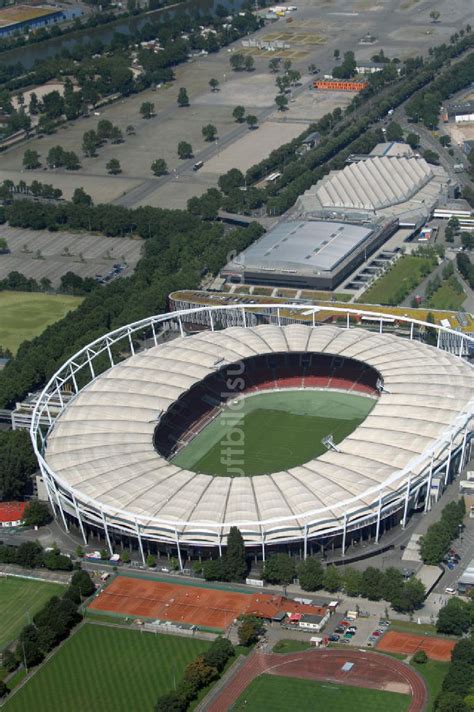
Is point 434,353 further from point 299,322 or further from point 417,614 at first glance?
point 417,614

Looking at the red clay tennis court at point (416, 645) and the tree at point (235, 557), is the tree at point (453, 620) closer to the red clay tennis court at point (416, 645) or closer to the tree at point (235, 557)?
the red clay tennis court at point (416, 645)

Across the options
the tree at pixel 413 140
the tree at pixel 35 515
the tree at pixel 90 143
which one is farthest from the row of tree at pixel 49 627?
the tree at pixel 90 143

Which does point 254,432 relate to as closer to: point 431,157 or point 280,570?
point 280,570

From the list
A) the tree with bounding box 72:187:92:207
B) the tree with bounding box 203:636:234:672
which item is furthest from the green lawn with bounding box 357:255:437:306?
the tree with bounding box 203:636:234:672

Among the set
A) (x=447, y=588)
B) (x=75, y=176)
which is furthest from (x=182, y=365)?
(x=75, y=176)

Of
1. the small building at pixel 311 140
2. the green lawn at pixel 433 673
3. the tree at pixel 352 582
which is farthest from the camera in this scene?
the small building at pixel 311 140

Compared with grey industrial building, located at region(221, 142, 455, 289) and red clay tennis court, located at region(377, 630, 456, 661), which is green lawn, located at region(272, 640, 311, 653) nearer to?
red clay tennis court, located at region(377, 630, 456, 661)

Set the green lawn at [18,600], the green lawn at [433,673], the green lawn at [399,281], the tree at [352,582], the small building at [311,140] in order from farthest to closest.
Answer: the small building at [311,140], the green lawn at [399,281], the tree at [352,582], the green lawn at [18,600], the green lawn at [433,673]
